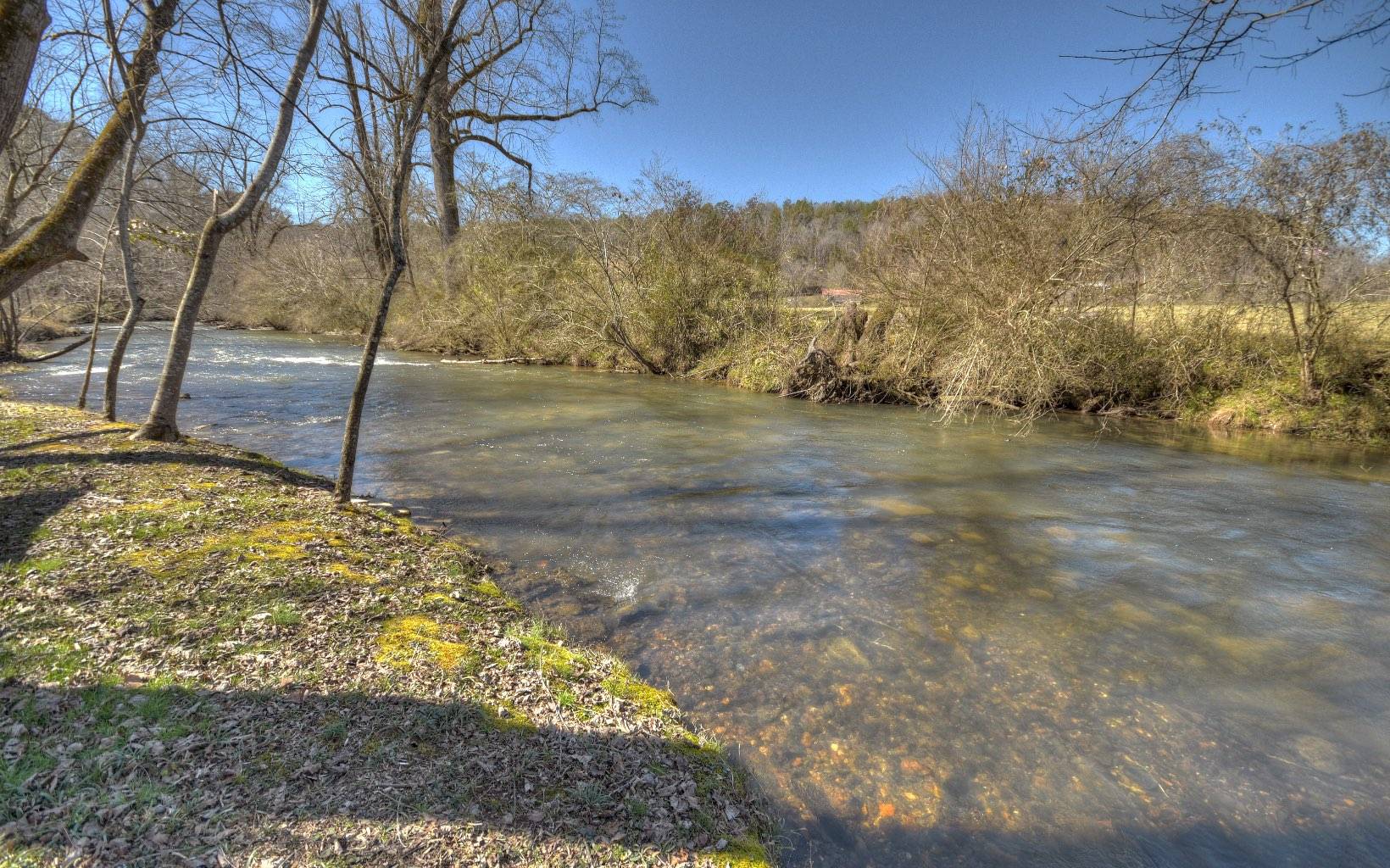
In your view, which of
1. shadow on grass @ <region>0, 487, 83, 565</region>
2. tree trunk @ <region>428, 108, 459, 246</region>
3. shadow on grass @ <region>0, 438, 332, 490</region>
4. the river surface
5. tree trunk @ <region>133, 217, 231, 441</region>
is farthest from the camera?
tree trunk @ <region>428, 108, 459, 246</region>

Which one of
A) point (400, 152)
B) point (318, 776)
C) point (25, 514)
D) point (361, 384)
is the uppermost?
Answer: point (400, 152)

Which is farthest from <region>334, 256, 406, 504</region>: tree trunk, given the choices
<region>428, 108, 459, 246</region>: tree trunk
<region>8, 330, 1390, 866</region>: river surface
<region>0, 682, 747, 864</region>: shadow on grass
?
<region>428, 108, 459, 246</region>: tree trunk

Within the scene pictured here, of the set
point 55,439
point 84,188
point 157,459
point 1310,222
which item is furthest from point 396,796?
point 1310,222

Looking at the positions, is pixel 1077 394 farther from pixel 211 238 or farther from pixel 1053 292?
pixel 211 238

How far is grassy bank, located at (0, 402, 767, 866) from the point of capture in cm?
201

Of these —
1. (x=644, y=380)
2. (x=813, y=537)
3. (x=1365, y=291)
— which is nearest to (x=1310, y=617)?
(x=813, y=537)

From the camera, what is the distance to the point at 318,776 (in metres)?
2.25

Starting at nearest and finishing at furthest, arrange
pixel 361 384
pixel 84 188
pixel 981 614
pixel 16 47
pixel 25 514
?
1. pixel 16 47
2. pixel 25 514
3. pixel 981 614
4. pixel 84 188
5. pixel 361 384

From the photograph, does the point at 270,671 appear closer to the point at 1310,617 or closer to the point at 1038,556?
the point at 1038,556

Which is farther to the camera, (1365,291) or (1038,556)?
(1365,291)

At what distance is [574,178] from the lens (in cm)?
2006

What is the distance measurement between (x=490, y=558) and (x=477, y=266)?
20005 millimetres

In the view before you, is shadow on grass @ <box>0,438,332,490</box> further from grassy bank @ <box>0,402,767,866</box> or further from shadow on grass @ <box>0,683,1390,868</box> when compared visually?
shadow on grass @ <box>0,683,1390,868</box>

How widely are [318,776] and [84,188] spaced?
589cm
